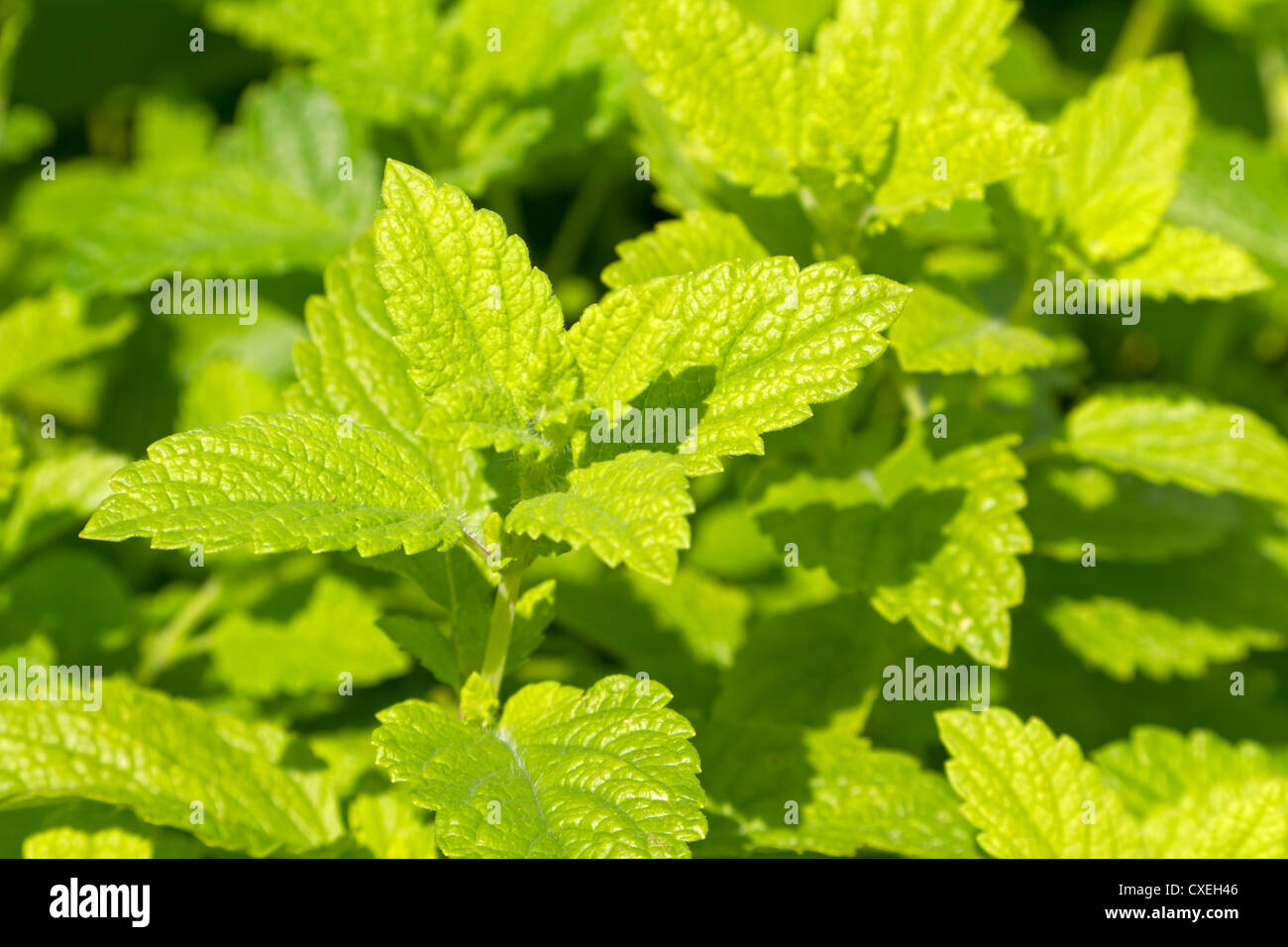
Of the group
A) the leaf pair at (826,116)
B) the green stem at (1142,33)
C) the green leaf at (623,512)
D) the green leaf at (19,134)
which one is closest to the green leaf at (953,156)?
the leaf pair at (826,116)

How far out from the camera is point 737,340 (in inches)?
66.9

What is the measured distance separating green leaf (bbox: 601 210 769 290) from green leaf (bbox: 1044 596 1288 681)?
110 centimetres

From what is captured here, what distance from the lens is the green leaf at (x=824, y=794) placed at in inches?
78.8

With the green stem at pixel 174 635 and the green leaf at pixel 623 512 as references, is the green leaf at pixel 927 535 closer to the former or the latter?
the green leaf at pixel 623 512

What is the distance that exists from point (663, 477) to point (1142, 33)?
3333mm

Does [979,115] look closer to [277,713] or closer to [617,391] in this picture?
[617,391]

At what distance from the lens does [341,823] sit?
7.11 ft

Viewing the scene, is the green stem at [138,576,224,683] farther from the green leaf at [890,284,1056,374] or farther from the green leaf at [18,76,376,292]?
the green leaf at [890,284,1056,374]

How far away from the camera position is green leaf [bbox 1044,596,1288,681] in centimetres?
260

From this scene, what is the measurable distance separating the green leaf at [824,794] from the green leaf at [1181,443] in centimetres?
72

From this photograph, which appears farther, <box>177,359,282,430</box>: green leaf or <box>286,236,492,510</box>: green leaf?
<box>177,359,282,430</box>: green leaf

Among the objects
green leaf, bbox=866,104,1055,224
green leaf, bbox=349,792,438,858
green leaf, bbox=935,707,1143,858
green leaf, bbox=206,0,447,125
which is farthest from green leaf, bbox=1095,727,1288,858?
green leaf, bbox=206,0,447,125
